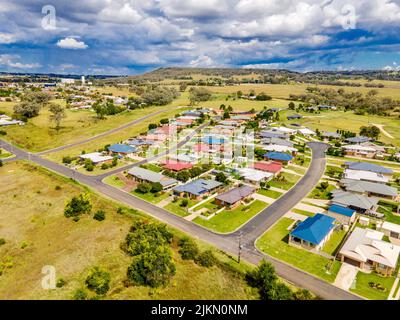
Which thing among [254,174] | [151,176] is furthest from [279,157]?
[151,176]

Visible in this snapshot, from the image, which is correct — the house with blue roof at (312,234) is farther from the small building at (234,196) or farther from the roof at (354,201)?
the small building at (234,196)

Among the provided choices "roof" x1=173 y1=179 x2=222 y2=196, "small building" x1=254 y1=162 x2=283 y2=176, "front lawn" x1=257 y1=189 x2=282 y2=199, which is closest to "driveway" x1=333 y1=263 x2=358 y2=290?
"front lawn" x1=257 y1=189 x2=282 y2=199

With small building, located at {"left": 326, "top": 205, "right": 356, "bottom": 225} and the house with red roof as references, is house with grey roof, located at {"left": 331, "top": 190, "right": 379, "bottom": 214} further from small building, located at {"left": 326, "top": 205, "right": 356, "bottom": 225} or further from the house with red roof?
the house with red roof

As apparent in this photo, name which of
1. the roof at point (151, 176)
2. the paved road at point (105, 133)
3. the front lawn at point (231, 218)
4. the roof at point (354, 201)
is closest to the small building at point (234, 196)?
the front lawn at point (231, 218)

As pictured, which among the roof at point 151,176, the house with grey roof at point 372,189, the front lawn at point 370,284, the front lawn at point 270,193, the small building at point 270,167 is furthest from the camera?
the small building at point 270,167

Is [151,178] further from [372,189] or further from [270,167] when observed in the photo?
[372,189]
